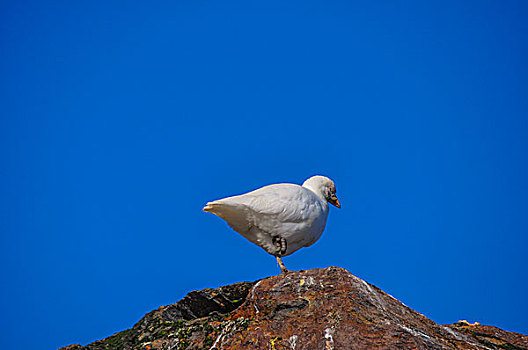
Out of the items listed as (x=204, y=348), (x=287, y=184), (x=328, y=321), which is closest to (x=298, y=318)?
(x=328, y=321)

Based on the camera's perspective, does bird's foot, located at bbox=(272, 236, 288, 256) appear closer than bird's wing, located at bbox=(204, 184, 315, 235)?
No

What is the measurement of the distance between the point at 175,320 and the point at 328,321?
3.42 m

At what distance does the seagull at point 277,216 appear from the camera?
33.1ft

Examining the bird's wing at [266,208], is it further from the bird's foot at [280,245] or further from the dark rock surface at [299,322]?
the dark rock surface at [299,322]

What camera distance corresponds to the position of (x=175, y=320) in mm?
9656

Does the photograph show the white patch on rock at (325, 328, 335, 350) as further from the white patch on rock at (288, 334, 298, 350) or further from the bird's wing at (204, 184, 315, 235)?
the bird's wing at (204, 184, 315, 235)

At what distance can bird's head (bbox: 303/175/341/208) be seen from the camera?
1159 cm

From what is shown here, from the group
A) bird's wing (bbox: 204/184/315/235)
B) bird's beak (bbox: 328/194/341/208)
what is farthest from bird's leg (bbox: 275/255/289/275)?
bird's beak (bbox: 328/194/341/208)

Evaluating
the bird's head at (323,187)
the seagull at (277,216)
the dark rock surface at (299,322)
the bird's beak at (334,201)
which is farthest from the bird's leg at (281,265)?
the bird's beak at (334,201)

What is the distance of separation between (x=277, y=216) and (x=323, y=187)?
1.93 meters

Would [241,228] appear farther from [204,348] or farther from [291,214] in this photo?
[204,348]

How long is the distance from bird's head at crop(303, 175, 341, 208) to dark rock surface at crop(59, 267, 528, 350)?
2.94 meters

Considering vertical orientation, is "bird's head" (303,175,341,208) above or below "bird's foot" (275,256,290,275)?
above

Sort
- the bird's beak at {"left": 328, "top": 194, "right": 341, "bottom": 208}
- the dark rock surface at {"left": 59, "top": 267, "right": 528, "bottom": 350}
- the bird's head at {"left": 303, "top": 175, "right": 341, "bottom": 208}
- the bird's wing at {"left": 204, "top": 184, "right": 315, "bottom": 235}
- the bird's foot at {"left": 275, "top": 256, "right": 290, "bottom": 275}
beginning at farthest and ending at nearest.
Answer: the bird's beak at {"left": 328, "top": 194, "right": 341, "bottom": 208}, the bird's head at {"left": 303, "top": 175, "right": 341, "bottom": 208}, the bird's foot at {"left": 275, "top": 256, "right": 290, "bottom": 275}, the bird's wing at {"left": 204, "top": 184, "right": 315, "bottom": 235}, the dark rock surface at {"left": 59, "top": 267, "right": 528, "bottom": 350}
